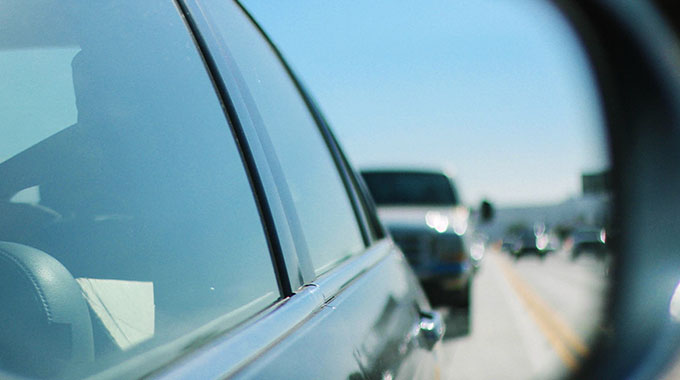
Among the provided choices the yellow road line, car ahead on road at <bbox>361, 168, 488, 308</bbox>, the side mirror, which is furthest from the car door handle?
the side mirror

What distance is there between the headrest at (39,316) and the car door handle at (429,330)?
1.75m

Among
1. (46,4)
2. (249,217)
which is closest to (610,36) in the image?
(249,217)

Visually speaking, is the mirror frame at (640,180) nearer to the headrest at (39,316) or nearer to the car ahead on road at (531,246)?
the headrest at (39,316)

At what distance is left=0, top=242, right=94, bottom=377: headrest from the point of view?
80 cm

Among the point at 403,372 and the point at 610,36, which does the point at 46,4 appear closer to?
the point at 403,372

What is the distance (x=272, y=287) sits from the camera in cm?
150

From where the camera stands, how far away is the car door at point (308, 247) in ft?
4.38

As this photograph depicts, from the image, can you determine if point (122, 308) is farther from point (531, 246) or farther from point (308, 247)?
point (531, 246)

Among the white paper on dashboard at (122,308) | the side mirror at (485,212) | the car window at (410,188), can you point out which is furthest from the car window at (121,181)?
the side mirror at (485,212)

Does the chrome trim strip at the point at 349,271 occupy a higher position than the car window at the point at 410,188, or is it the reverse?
the car window at the point at 410,188

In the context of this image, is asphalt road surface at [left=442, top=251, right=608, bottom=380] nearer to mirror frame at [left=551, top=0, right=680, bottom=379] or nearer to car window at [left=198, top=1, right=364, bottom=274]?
mirror frame at [left=551, top=0, right=680, bottom=379]

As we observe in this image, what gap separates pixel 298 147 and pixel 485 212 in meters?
13.2

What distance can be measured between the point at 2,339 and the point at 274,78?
1.60 metres

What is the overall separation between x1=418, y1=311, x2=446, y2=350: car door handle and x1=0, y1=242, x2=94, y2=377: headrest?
1752mm
